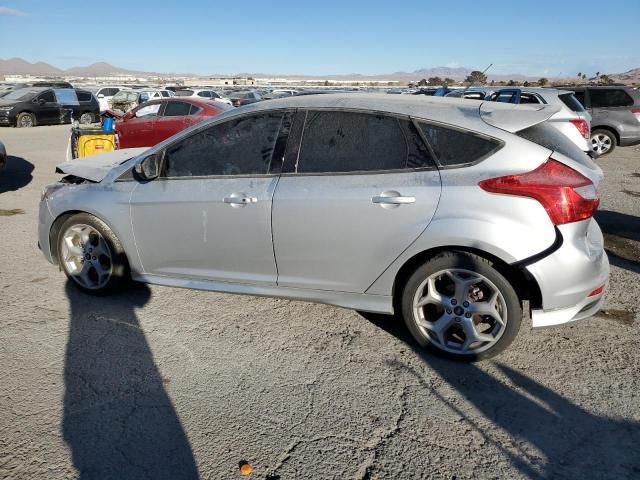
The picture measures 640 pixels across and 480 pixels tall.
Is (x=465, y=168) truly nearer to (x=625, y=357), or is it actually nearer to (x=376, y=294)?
(x=376, y=294)

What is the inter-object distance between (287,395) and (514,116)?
87.6 inches

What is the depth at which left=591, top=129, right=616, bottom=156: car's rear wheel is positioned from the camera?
11.9 meters

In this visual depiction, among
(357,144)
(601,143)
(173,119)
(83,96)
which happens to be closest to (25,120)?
(83,96)

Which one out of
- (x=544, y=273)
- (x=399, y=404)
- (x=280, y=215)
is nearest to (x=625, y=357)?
(x=544, y=273)

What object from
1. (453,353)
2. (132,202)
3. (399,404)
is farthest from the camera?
(132,202)

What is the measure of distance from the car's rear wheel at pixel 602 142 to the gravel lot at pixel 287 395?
30.6 feet

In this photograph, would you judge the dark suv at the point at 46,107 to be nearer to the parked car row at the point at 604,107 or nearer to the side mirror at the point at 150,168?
the parked car row at the point at 604,107

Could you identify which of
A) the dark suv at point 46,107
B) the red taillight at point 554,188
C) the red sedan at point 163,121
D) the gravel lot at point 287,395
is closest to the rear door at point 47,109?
the dark suv at point 46,107

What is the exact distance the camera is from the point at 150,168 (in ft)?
12.3

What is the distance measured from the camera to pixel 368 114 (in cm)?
323

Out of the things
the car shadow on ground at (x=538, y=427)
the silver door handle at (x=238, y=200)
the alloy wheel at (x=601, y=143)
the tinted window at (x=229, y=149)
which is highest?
the tinted window at (x=229, y=149)

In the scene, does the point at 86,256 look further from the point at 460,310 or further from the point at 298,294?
the point at 460,310

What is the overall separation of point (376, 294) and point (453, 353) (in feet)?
2.03

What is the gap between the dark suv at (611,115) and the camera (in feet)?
38.1
